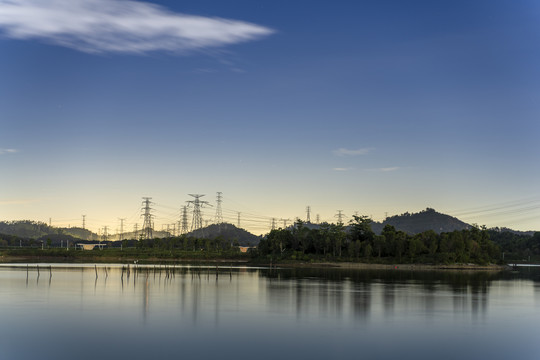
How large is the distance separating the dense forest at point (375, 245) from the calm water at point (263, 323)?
256ft

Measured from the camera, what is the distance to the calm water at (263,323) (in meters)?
38.5

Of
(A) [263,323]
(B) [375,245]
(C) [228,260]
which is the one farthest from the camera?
(C) [228,260]

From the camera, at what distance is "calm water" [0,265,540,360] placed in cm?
3853

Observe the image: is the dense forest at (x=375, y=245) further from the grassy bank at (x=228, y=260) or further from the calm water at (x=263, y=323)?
the calm water at (x=263, y=323)

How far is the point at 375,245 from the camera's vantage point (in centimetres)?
16788

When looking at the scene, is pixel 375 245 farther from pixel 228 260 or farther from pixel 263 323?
pixel 263 323

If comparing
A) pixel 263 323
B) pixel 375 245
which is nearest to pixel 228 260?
pixel 375 245

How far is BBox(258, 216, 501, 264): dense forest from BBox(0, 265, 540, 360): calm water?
78143mm

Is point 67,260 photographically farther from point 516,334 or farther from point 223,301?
point 516,334

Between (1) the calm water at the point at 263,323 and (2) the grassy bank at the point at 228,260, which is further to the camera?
(2) the grassy bank at the point at 228,260

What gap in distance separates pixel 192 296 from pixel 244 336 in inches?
1128

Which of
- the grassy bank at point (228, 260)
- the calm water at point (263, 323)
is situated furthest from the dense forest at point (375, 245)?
the calm water at point (263, 323)

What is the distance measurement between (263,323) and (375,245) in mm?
122076

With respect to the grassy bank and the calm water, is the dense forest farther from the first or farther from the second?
the calm water
